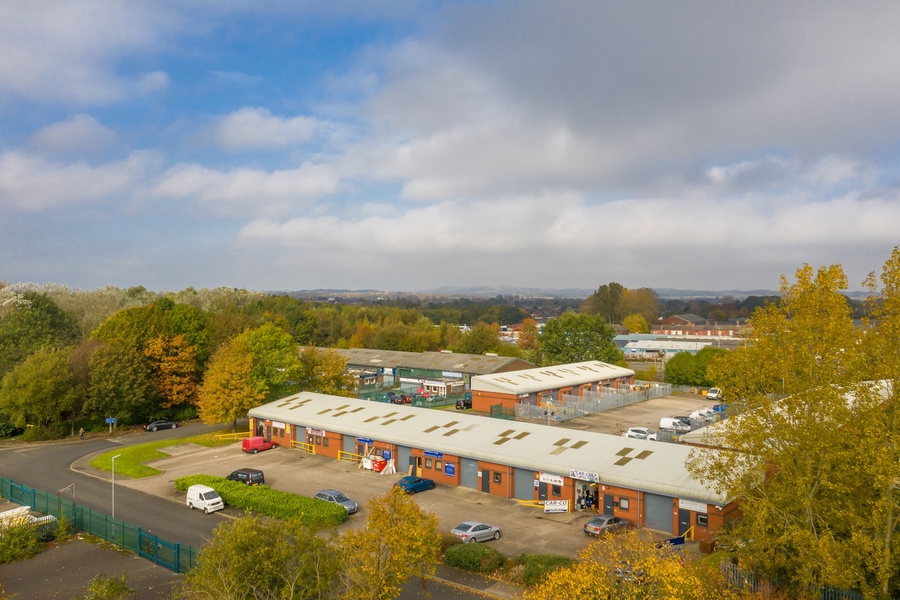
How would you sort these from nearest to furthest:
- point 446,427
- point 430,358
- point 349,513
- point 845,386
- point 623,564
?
1. point 623,564
2. point 845,386
3. point 349,513
4. point 446,427
5. point 430,358

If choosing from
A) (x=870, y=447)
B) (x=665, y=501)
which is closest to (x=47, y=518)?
(x=665, y=501)

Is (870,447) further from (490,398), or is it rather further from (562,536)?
(490,398)

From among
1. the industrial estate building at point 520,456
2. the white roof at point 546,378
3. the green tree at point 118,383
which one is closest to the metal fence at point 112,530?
the industrial estate building at point 520,456

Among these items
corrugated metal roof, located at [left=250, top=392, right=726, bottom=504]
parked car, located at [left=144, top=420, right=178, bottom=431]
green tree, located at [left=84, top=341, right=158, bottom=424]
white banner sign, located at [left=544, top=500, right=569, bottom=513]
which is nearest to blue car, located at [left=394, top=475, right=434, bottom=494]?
corrugated metal roof, located at [left=250, top=392, right=726, bottom=504]

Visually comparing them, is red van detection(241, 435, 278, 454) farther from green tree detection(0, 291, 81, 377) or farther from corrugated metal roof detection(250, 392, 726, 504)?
green tree detection(0, 291, 81, 377)

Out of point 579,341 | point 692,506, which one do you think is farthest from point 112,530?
point 579,341

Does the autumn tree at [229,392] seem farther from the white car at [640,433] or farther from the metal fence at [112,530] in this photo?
the white car at [640,433]
